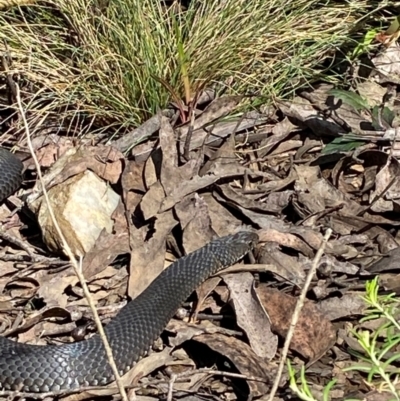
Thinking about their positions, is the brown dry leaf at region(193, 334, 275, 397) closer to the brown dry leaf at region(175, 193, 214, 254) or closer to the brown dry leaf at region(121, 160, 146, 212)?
the brown dry leaf at region(175, 193, 214, 254)

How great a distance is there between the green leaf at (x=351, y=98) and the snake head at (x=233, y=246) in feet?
3.36

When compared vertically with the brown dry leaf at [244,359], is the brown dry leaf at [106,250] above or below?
above

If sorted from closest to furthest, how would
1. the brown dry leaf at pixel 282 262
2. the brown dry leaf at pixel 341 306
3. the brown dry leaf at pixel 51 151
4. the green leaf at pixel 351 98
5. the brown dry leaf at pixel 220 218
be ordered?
1. the brown dry leaf at pixel 341 306
2. the brown dry leaf at pixel 282 262
3. the brown dry leaf at pixel 220 218
4. the green leaf at pixel 351 98
5. the brown dry leaf at pixel 51 151

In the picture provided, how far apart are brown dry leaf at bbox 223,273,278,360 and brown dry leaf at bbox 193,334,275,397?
5 centimetres

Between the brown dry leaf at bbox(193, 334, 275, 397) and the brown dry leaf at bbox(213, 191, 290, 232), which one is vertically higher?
the brown dry leaf at bbox(213, 191, 290, 232)

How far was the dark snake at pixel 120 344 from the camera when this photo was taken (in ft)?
13.0

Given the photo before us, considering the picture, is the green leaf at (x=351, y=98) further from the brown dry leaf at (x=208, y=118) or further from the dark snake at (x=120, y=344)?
the dark snake at (x=120, y=344)

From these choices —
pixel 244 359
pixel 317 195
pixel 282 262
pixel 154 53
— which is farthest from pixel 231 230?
pixel 154 53

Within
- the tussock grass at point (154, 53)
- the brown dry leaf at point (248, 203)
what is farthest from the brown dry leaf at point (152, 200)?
the tussock grass at point (154, 53)

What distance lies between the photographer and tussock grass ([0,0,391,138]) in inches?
218

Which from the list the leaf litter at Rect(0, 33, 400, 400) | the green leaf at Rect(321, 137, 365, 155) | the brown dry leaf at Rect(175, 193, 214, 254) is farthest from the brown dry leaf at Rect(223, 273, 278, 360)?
the green leaf at Rect(321, 137, 365, 155)

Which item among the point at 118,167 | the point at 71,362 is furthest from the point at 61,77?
the point at 71,362

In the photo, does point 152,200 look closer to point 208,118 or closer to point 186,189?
point 186,189

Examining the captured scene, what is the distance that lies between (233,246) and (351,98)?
1218mm
